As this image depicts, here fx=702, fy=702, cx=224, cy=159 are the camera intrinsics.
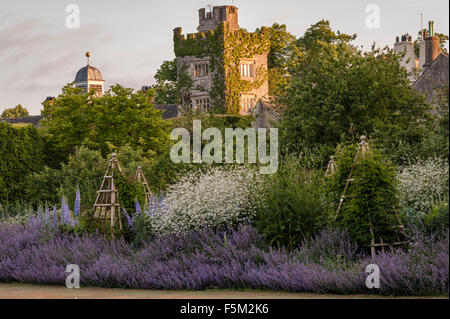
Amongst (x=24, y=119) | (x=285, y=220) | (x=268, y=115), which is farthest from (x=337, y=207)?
(x=24, y=119)

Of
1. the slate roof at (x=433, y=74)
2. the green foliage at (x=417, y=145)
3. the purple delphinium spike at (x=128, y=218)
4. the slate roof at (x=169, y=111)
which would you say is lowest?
the purple delphinium spike at (x=128, y=218)

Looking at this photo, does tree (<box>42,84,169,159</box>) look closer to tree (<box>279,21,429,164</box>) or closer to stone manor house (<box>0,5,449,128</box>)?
tree (<box>279,21,429,164</box>)

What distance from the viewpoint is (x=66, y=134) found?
25.4 m

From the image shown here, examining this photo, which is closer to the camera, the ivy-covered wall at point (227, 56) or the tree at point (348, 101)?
the tree at point (348, 101)

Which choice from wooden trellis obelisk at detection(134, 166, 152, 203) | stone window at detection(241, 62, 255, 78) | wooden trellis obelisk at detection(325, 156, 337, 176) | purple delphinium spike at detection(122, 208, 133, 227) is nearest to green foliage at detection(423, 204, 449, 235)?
wooden trellis obelisk at detection(325, 156, 337, 176)

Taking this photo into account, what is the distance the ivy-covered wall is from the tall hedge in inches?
855

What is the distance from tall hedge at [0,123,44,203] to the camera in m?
21.3

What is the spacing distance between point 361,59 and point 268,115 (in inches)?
723

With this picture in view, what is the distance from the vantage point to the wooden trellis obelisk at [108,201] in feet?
37.4

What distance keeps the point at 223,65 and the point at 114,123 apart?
63.2 ft

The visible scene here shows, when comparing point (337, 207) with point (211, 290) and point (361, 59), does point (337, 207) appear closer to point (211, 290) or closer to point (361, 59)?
point (211, 290)

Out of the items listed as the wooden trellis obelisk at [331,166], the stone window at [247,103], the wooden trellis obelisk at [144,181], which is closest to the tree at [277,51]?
the stone window at [247,103]

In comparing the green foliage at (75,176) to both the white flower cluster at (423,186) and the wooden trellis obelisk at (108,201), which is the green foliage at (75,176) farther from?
the white flower cluster at (423,186)
